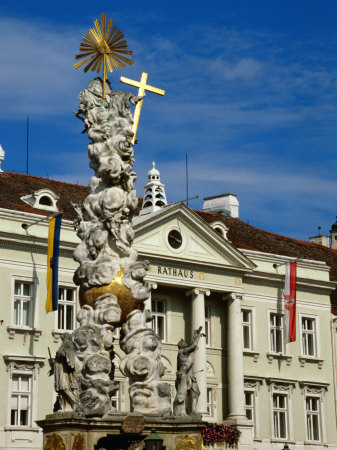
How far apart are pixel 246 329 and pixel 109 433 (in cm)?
2616

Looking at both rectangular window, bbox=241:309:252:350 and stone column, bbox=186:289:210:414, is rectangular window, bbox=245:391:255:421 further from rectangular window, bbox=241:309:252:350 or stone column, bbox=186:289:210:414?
stone column, bbox=186:289:210:414

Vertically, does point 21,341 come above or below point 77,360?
above

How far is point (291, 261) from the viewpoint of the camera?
43.3 metres

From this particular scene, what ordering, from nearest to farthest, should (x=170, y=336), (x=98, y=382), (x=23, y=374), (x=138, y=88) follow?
(x=98, y=382) → (x=138, y=88) → (x=23, y=374) → (x=170, y=336)

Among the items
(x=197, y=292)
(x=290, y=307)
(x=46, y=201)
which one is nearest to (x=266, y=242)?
(x=290, y=307)

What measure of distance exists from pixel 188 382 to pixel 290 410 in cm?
2251

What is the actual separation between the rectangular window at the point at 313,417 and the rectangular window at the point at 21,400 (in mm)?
12186

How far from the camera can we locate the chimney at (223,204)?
49.0 metres

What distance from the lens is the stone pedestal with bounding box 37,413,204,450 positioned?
16.5m

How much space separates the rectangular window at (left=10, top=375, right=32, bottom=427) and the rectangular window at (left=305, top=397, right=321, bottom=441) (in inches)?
480

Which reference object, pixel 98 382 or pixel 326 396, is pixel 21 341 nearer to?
pixel 326 396

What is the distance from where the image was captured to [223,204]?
49312 mm

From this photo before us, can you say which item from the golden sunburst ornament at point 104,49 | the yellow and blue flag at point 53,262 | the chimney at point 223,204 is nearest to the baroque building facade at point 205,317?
the yellow and blue flag at point 53,262

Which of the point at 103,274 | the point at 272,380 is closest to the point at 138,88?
the point at 103,274
